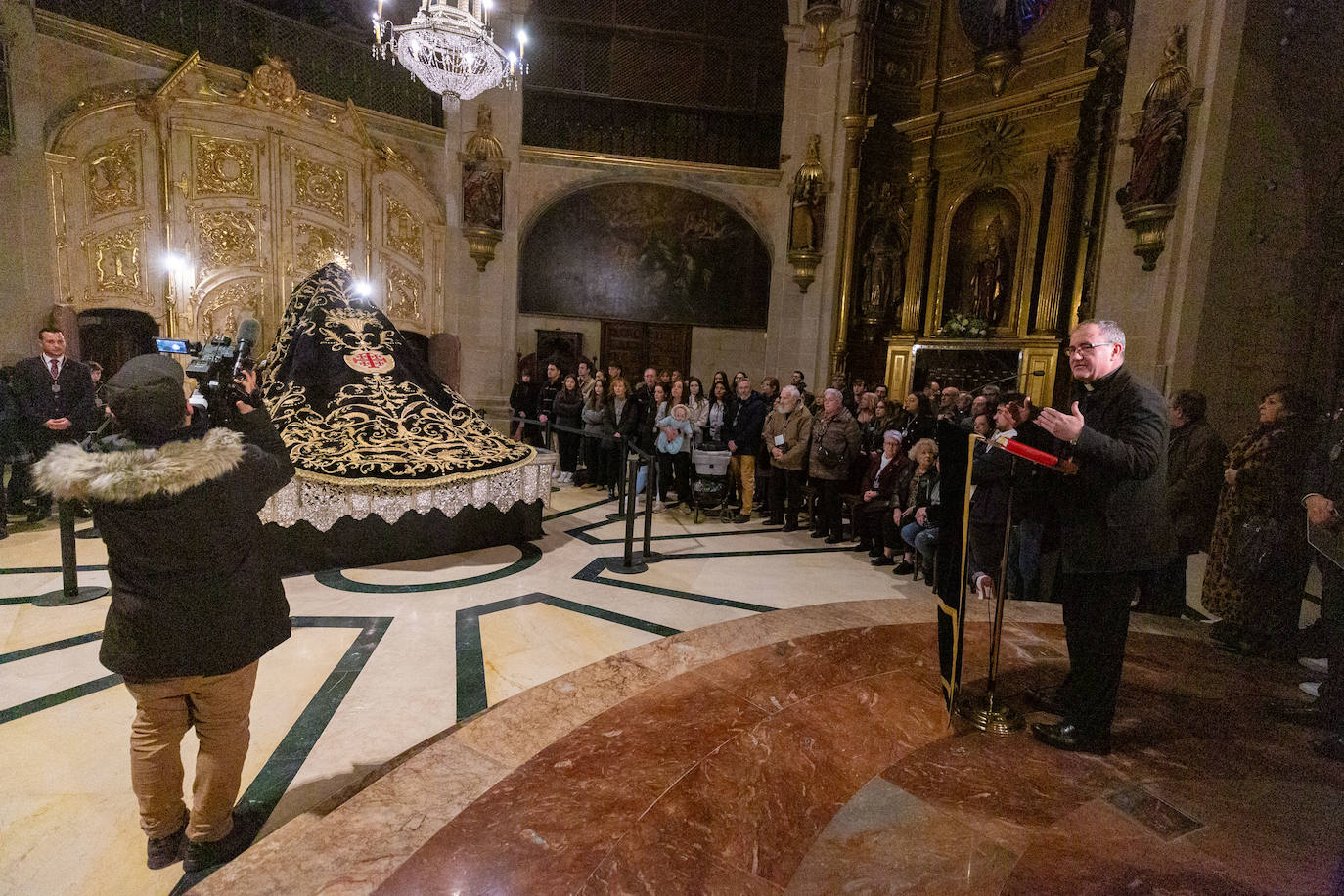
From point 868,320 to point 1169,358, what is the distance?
5168mm

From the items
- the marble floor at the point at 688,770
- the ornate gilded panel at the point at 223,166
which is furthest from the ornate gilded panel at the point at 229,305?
the marble floor at the point at 688,770

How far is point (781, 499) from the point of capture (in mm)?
6895

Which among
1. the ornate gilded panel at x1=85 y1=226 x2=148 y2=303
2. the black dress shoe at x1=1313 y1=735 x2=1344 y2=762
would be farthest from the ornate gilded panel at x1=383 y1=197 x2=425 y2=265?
the black dress shoe at x1=1313 y1=735 x2=1344 y2=762

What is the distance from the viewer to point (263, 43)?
9.05m

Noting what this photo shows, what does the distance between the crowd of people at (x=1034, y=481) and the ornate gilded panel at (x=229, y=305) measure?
169 inches

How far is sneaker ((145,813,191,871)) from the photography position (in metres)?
1.91

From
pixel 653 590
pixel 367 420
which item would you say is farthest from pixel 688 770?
pixel 367 420

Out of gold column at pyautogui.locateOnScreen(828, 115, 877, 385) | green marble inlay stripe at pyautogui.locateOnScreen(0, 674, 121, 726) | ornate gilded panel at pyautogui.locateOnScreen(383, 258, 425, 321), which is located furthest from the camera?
gold column at pyautogui.locateOnScreen(828, 115, 877, 385)

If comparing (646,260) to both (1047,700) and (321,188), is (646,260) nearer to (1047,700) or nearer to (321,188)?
(321,188)

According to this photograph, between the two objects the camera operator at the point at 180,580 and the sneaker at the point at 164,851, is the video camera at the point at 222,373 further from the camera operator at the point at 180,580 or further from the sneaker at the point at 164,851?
the sneaker at the point at 164,851

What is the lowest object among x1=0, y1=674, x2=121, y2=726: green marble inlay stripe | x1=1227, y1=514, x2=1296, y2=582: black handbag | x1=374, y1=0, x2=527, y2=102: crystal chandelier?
x1=0, y1=674, x2=121, y2=726: green marble inlay stripe

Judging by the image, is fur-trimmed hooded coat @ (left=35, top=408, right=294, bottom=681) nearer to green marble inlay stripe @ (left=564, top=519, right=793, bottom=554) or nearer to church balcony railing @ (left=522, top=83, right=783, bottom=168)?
green marble inlay stripe @ (left=564, top=519, right=793, bottom=554)

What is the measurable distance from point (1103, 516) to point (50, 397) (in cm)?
767

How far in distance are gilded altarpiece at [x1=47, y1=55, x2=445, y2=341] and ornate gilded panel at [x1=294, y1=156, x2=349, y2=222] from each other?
0.05 ft
